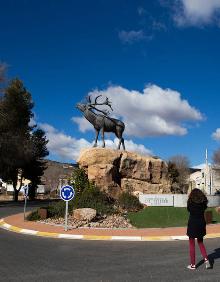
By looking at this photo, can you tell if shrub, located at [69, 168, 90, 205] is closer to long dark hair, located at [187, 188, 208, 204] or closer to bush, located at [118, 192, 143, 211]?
bush, located at [118, 192, 143, 211]

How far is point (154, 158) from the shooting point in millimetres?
32500

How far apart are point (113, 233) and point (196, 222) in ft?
27.8

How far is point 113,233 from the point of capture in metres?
17.1

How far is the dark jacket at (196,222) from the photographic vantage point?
8938mm

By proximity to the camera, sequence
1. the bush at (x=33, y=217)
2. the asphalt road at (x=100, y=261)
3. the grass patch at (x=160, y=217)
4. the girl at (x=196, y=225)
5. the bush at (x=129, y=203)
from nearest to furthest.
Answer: the asphalt road at (x=100, y=261) → the girl at (x=196, y=225) → the grass patch at (x=160, y=217) → the bush at (x=33, y=217) → the bush at (x=129, y=203)

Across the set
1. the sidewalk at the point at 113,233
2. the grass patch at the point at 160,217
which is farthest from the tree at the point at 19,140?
the sidewalk at the point at 113,233

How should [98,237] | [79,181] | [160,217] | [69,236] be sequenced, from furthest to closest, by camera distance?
[79,181], [160,217], [69,236], [98,237]

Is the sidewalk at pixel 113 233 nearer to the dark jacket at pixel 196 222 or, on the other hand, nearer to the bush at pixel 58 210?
the bush at pixel 58 210

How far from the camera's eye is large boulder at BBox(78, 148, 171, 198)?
2844 centimetres

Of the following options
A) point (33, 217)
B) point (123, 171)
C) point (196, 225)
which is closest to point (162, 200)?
point (123, 171)

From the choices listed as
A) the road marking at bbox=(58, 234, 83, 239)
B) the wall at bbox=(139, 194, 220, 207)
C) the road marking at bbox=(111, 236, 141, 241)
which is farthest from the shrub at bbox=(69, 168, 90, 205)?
the road marking at bbox=(111, 236, 141, 241)

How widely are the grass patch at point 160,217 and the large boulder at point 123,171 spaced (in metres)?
3.97

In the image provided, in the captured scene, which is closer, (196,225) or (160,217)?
(196,225)

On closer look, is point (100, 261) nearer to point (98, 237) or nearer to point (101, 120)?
point (98, 237)
